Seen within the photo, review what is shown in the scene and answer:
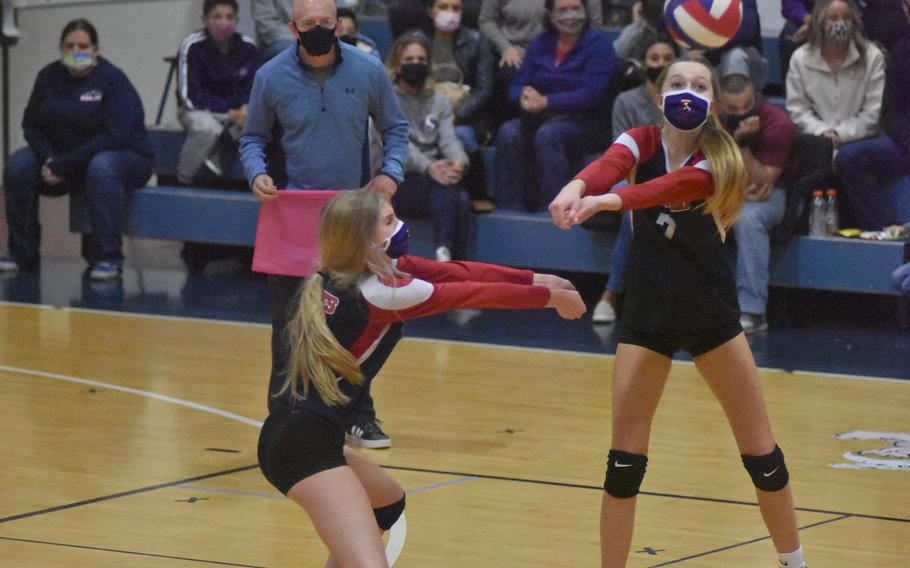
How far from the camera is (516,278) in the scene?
14.1 ft

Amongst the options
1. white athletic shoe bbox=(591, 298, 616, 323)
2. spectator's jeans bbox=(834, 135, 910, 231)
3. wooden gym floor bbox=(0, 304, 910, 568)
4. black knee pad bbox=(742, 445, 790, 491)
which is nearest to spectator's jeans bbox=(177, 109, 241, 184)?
wooden gym floor bbox=(0, 304, 910, 568)

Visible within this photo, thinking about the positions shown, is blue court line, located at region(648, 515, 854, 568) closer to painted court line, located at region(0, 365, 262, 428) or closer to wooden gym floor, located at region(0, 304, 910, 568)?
wooden gym floor, located at region(0, 304, 910, 568)

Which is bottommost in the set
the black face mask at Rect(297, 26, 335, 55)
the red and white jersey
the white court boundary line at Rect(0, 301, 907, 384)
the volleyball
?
the white court boundary line at Rect(0, 301, 907, 384)

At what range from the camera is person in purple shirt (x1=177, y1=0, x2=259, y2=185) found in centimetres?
1199

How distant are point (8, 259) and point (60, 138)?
100 cm

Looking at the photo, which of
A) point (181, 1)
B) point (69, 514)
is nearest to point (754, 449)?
point (69, 514)

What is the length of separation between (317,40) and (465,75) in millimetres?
5669

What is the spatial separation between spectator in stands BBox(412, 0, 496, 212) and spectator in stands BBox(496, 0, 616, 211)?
0.22m

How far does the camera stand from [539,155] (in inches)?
428

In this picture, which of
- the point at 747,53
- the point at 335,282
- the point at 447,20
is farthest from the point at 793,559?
the point at 447,20

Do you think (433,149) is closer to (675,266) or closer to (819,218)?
(819,218)

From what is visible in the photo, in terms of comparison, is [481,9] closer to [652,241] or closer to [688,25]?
[688,25]

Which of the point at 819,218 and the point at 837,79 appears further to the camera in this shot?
the point at 837,79

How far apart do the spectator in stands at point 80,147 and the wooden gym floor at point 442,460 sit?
2.70 m
